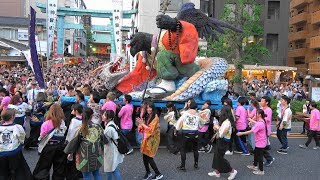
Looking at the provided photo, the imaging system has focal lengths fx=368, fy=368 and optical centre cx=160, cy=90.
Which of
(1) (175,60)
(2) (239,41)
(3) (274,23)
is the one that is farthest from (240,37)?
(3) (274,23)

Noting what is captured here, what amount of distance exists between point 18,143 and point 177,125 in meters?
3.17

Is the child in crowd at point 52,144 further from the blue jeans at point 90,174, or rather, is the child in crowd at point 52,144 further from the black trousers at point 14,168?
the blue jeans at point 90,174

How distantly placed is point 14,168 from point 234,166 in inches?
192

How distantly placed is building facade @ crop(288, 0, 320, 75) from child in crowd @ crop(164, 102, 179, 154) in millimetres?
28570

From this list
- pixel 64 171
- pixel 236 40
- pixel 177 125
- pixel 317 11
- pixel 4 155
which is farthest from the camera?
pixel 317 11

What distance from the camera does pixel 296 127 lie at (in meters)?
15.1

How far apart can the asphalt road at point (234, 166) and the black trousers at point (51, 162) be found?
1382 mm

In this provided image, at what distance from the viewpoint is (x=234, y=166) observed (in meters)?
8.54

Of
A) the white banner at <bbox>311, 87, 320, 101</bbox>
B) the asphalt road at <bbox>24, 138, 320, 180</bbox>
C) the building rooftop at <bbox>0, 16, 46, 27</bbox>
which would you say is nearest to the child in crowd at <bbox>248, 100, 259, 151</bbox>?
the asphalt road at <bbox>24, 138, 320, 180</bbox>

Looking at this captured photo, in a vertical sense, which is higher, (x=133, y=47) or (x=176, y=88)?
(x=133, y=47)

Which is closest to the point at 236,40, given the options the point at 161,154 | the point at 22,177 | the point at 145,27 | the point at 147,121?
the point at 145,27

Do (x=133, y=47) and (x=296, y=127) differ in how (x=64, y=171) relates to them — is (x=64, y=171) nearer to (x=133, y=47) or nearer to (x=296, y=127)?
(x=133, y=47)

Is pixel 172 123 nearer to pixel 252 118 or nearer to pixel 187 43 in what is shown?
pixel 252 118

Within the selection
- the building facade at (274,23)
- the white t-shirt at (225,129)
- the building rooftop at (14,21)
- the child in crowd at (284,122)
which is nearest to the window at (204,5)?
the building facade at (274,23)
